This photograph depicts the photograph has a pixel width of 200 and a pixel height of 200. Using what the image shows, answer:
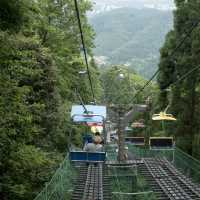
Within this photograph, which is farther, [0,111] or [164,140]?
[164,140]

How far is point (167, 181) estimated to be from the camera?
16.7m

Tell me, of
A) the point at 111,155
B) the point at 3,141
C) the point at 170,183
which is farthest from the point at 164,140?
the point at 3,141

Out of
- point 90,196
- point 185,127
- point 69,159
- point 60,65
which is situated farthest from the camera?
point 60,65

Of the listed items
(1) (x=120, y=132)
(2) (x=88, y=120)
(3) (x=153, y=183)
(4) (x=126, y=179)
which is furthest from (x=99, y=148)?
(1) (x=120, y=132)

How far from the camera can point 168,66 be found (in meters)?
28.7

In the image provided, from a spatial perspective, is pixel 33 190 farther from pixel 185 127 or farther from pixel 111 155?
pixel 185 127

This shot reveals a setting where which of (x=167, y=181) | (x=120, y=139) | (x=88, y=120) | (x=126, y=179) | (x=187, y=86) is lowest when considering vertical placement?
(x=126, y=179)

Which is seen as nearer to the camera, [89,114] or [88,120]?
[88,120]

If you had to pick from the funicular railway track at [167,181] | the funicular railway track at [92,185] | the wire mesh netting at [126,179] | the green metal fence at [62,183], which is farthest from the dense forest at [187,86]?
the green metal fence at [62,183]

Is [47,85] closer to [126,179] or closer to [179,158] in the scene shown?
[126,179]

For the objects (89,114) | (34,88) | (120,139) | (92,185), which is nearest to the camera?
(92,185)

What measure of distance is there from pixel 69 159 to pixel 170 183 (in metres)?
4.13

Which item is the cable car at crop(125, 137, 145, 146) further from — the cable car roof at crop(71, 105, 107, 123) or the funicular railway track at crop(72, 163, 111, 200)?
the cable car roof at crop(71, 105, 107, 123)

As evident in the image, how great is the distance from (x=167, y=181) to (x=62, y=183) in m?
5.47
